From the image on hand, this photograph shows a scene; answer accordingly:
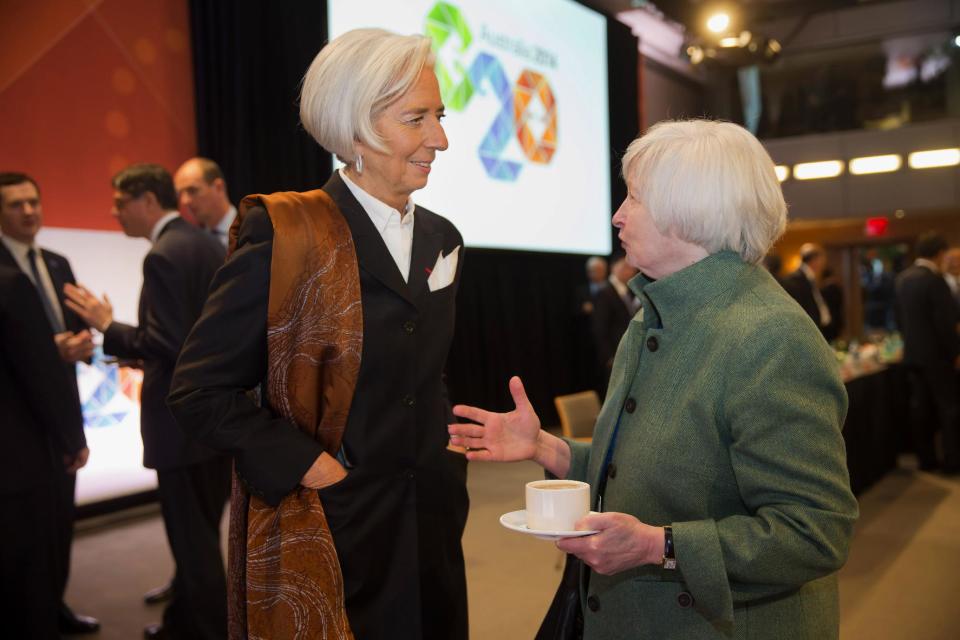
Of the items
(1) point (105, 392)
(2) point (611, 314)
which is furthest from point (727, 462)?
(2) point (611, 314)

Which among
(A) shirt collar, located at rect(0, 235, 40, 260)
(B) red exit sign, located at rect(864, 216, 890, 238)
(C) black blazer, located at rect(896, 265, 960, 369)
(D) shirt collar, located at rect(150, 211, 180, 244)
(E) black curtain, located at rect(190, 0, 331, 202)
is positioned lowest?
(C) black blazer, located at rect(896, 265, 960, 369)

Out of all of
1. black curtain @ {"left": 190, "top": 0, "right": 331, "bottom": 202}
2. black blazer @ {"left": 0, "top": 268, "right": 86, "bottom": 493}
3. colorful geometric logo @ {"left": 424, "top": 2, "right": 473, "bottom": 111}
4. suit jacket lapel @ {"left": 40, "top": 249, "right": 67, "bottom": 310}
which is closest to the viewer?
black blazer @ {"left": 0, "top": 268, "right": 86, "bottom": 493}

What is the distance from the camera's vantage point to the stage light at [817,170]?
12.4m

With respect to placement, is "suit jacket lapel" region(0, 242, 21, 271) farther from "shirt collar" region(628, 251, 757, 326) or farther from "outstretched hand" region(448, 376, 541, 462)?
"shirt collar" region(628, 251, 757, 326)

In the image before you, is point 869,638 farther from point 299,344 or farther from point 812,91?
point 812,91

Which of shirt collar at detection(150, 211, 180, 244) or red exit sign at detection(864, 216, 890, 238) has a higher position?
red exit sign at detection(864, 216, 890, 238)

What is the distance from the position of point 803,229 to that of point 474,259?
8.30m

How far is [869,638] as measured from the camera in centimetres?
312

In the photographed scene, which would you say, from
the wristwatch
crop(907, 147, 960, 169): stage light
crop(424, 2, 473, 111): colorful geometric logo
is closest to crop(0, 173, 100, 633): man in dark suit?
the wristwatch

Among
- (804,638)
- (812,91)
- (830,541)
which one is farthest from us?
(812,91)

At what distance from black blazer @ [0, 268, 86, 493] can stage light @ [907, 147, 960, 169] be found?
12091mm

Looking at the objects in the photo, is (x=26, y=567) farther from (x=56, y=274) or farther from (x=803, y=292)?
(x=803, y=292)

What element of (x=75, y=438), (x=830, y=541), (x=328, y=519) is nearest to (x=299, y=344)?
(x=328, y=519)

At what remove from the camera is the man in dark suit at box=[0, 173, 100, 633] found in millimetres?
3068
